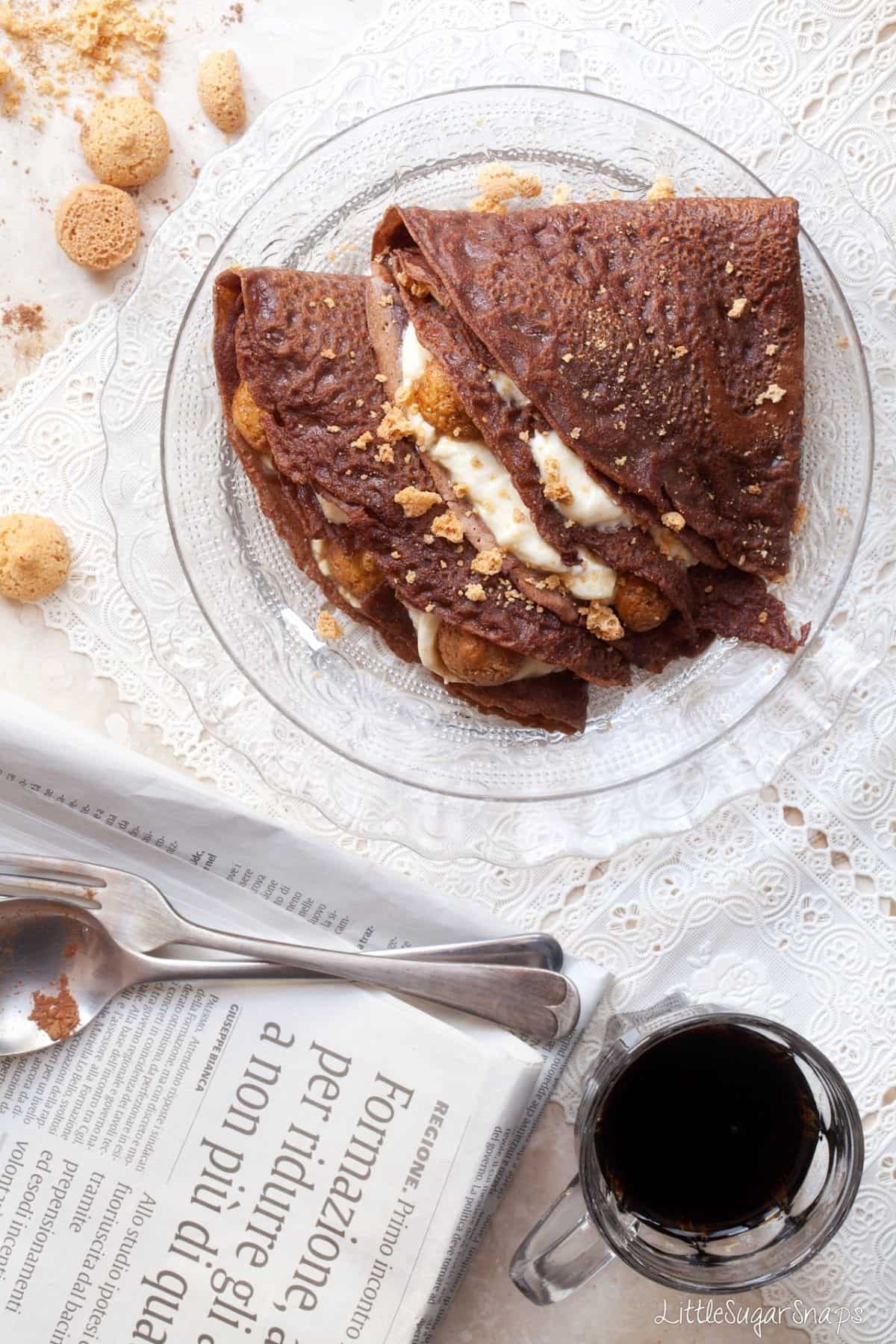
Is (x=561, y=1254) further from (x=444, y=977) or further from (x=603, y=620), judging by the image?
(x=603, y=620)

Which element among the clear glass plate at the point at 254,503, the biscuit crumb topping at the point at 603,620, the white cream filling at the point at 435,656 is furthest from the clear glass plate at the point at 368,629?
the biscuit crumb topping at the point at 603,620

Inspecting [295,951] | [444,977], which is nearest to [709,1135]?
[444,977]

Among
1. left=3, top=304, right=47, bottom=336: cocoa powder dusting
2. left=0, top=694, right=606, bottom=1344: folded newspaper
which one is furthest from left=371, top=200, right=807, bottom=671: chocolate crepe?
left=0, top=694, right=606, bottom=1344: folded newspaper

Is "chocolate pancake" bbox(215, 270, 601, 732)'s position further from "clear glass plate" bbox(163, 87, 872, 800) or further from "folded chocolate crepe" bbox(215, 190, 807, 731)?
"clear glass plate" bbox(163, 87, 872, 800)

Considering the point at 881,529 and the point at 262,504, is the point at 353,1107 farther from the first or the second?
the point at 881,529

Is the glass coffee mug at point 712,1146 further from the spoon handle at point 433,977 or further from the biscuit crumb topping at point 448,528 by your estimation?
the biscuit crumb topping at point 448,528

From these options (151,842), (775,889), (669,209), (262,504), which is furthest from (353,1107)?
(669,209)
